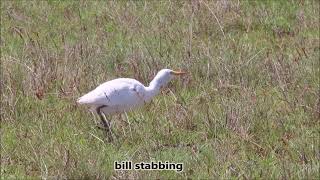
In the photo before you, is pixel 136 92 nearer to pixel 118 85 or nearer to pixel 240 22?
pixel 118 85

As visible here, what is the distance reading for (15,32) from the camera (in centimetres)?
984

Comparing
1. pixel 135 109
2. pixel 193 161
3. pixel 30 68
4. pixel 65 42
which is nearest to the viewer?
pixel 193 161

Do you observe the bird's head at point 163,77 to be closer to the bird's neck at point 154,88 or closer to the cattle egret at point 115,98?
the bird's neck at point 154,88

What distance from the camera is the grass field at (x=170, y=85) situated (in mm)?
6340

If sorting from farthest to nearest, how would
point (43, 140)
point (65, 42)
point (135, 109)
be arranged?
point (65, 42)
point (135, 109)
point (43, 140)

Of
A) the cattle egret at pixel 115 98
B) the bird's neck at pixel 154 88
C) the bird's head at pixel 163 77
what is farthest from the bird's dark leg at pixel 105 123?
the bird's head at pixel 163 77

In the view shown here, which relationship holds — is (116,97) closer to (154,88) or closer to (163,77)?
(154,88)

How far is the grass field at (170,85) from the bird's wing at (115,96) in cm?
25

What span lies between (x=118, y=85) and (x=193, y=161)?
3.07ft

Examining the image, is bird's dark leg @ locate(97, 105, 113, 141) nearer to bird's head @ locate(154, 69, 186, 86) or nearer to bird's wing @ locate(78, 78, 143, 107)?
bird's wing @ locate(78, 78, 143, 107)

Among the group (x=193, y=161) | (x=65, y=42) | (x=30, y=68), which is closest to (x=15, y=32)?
(x=65, y=42)

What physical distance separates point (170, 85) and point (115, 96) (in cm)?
150

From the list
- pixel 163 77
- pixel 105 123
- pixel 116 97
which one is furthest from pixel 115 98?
pixel 163 77

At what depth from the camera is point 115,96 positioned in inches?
266
